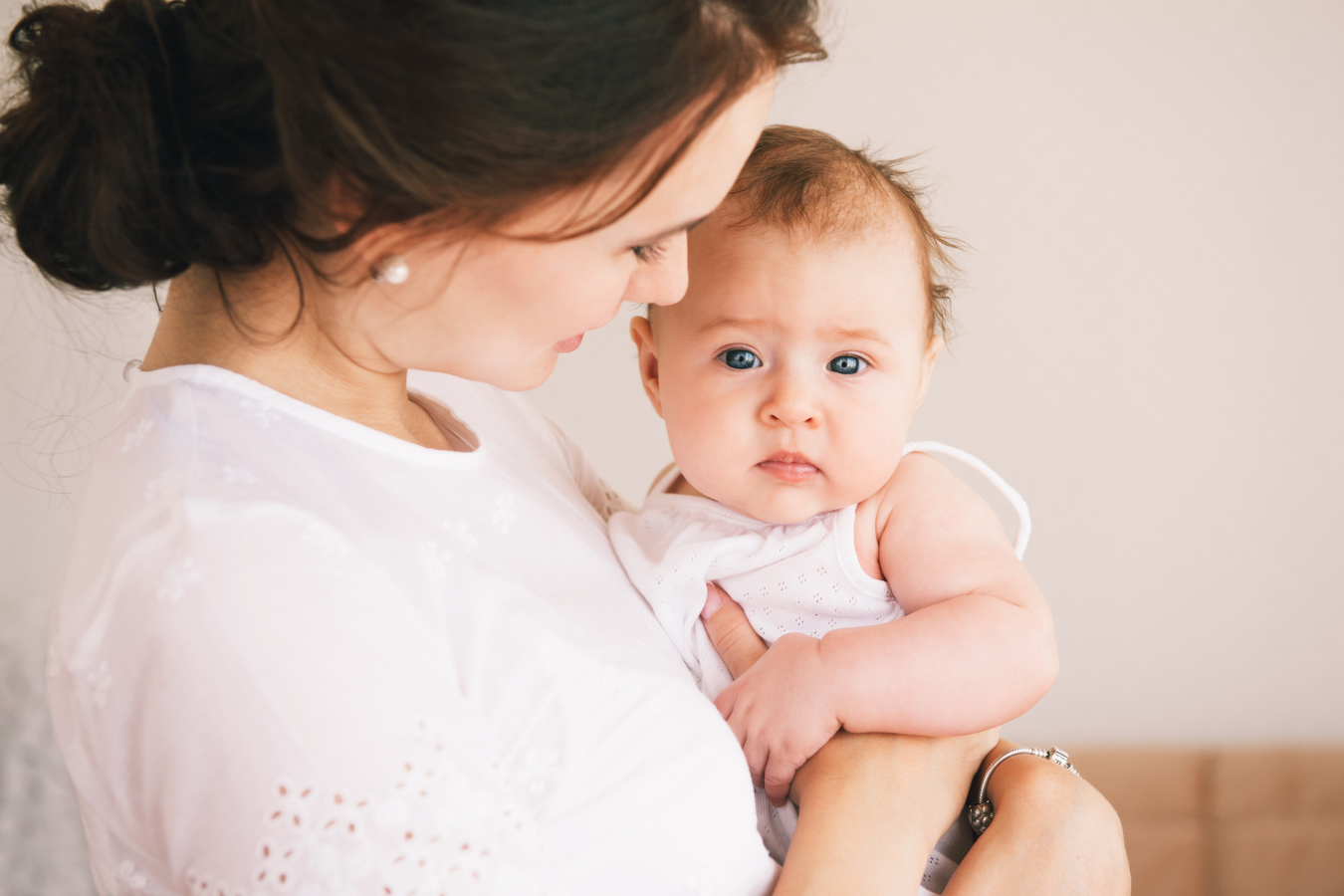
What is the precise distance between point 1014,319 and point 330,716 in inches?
73.4

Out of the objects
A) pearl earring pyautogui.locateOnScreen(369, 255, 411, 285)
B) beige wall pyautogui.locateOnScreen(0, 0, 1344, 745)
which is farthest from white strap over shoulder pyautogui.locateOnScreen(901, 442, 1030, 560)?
beige wall pyautogui.locateOnScreen(0, 0, 1344, 745)

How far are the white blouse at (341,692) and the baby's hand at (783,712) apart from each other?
116mm

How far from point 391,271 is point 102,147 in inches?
8.9

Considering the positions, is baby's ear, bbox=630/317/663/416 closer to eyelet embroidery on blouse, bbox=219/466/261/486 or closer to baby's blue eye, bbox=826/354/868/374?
baby's blue eye, bbox=826/354/868/374

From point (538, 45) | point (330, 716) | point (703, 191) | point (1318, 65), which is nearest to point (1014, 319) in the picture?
point (1318, 65)

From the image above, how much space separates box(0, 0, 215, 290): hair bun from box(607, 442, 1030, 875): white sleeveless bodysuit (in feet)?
1.93

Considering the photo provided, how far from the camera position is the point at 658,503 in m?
1.23

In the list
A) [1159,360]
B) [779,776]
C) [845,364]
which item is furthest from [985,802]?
[1159,360]

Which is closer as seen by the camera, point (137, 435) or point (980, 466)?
point (137, 435)

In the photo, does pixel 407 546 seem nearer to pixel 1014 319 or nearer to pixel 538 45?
pixel 538 45

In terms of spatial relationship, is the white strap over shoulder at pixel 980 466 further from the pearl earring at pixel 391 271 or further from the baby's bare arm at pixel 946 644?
the pearl earring at pixel 391 271

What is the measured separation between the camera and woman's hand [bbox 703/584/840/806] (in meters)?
0.95

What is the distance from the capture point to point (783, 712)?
37.5 inches

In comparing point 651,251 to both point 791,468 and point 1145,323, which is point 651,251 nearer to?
point 791,468
